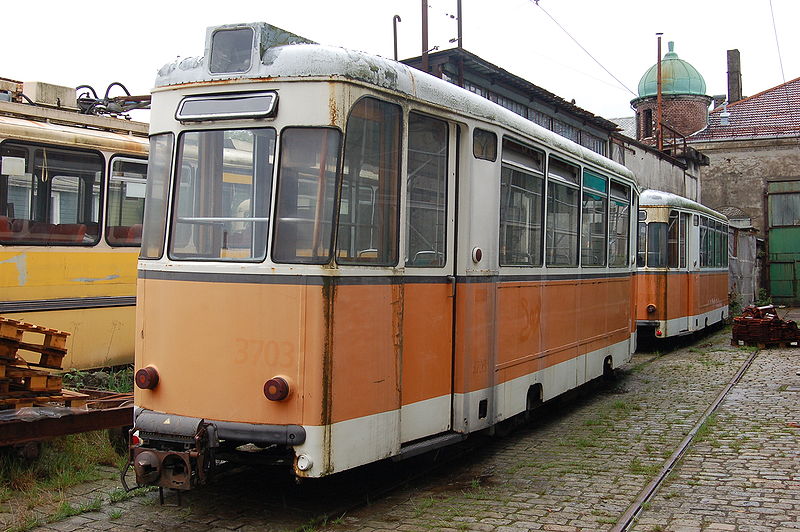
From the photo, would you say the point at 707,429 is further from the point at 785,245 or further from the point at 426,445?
the point at 785,245

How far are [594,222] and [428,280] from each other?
4575 millimetres

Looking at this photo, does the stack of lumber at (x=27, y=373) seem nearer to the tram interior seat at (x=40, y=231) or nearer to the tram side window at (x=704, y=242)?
the tram interior seat at (x=40, y=231)

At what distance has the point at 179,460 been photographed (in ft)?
17.9

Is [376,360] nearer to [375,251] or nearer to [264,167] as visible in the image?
[375,251]

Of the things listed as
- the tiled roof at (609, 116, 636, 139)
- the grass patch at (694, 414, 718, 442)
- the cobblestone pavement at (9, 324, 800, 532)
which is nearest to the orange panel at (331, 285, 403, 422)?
the cobblestone pavement at (9, 324, 800, 532)

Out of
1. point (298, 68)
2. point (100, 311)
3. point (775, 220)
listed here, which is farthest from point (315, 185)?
point (775, 220)

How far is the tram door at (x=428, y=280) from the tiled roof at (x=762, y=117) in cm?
3138

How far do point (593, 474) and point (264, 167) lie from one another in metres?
3.91

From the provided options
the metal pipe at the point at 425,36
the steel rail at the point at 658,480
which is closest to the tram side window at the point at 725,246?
the metal pipe at the point at 425,36

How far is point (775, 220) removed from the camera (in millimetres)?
32281

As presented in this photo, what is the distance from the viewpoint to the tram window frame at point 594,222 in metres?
10.0

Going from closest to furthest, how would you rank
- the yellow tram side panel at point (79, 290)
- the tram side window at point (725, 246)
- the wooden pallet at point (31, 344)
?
the wooden pallet at point (31, 344) < the yellow tram side panel at point (79, 290) < the tram side window at point (725, 246)

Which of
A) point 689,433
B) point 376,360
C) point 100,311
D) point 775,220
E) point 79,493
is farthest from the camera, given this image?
point 775,220

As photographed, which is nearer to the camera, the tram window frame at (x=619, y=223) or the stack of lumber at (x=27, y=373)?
the stack of lumber at (x=27, y=373)
